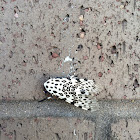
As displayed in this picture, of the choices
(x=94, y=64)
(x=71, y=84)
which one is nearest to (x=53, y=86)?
(x=71, y=84)

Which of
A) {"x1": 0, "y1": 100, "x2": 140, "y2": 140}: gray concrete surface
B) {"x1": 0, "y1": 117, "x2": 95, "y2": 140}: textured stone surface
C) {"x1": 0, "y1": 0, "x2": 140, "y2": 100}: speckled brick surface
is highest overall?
{"x1": 0, "y1": 0, "x2": 140, "y2": 100}: speckled brick surface

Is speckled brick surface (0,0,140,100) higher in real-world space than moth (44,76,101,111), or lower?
higher

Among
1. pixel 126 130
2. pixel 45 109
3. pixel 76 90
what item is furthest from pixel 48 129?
pixel 126 130

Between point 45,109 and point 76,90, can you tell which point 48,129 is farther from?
point 76,90

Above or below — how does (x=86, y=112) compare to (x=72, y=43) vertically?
below

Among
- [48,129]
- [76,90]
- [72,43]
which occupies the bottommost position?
[48,129]
